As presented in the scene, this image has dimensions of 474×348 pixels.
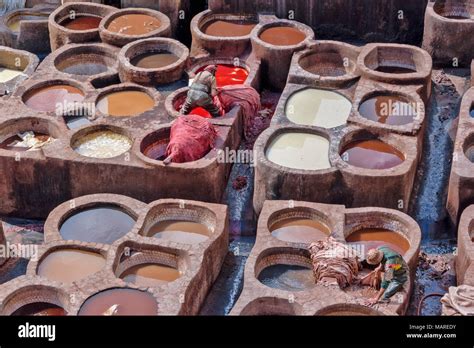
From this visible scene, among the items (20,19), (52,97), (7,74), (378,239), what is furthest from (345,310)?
(20,19)

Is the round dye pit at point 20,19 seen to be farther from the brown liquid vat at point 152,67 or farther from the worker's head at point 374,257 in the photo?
the worker's head at point 374,257

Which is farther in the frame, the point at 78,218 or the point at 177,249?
the point at 78,218

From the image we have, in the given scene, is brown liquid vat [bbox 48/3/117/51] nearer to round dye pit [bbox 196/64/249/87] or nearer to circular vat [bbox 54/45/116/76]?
circular vat [bbox 54/45/116/76]

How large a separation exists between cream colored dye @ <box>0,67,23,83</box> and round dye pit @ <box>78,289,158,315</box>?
32.7ft

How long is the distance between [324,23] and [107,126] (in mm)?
7632

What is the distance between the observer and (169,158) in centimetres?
2047

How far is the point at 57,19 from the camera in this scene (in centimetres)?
2622

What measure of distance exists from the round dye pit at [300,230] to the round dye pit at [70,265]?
11.9 feet

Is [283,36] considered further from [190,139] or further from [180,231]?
[180,231]

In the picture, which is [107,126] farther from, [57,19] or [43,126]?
[57,19]

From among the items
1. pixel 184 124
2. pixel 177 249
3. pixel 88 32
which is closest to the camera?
pixel 177 249

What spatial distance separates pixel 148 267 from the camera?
1858 cm
